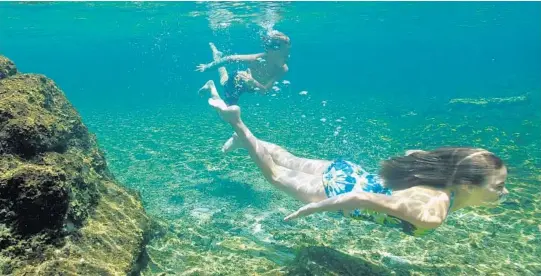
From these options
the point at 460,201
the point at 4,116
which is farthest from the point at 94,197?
the point at 460,201

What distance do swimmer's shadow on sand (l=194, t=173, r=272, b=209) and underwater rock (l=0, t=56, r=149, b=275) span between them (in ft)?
13.4

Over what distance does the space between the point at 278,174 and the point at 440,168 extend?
3.10m

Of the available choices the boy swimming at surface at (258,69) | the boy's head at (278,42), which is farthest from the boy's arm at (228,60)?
the boy's head at (278,42)

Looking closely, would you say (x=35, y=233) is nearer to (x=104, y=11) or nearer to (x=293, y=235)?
(x=293, y=235)

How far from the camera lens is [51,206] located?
3.27 metres

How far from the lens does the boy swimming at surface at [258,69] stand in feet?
37.6

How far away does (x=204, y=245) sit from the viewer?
21.2 ft

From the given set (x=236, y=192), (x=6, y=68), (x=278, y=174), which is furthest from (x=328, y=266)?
(x=6, y=68)

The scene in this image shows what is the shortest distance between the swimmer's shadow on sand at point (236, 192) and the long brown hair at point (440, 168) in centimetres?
457

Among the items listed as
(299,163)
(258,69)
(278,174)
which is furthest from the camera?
(258,69)

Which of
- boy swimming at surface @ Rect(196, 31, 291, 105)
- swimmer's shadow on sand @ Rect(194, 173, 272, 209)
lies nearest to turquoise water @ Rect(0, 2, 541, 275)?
swimmer's shadow on sand @ Rect(194, 173, 272, 209)

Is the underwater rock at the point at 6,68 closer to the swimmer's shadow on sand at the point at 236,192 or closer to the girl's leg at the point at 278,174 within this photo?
the girl's leg at the point at 278,174

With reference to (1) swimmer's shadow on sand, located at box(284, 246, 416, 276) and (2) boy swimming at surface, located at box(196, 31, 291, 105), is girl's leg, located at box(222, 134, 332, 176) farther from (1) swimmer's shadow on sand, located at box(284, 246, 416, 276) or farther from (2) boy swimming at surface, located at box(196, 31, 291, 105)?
(2) boy swimming at surface, located at box(196, 31, 291, 105)

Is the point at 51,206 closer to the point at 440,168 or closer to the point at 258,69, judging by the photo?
the point at 440,168
